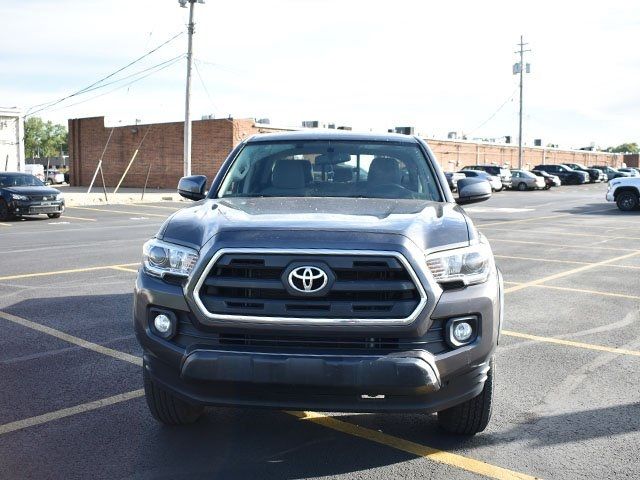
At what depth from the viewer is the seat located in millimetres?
5234

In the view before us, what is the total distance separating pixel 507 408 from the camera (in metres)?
4.91

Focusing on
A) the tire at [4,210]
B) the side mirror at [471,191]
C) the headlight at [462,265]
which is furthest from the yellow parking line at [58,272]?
the tire at [4,210]

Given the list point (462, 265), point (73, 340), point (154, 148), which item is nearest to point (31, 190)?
point (73, 340)

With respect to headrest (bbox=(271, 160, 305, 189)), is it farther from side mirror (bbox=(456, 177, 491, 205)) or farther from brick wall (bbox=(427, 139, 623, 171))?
brick wall (bbox=(427, 139, 623, 171))

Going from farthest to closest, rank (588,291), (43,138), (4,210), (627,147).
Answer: (627,147) → (43,138) → (4,210) → (588,291)

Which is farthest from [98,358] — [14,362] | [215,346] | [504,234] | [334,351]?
[504,234]

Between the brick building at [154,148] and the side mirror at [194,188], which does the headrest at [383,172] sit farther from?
the brick building at [154,148]

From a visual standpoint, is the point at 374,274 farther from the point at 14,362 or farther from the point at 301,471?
the point at 14,362

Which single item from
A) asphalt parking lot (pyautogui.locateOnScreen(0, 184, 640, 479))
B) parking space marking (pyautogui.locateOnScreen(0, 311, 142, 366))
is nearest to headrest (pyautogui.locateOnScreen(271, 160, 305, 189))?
asphalt parking lot (pyautogui.locateOnScreen(0, 184, 640, 479))

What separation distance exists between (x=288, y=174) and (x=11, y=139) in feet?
126

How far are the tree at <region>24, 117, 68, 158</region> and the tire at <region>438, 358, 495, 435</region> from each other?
422ft

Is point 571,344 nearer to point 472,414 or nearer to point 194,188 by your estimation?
point 472,414

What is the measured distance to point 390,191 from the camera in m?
5.22

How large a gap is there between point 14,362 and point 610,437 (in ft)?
14.7
